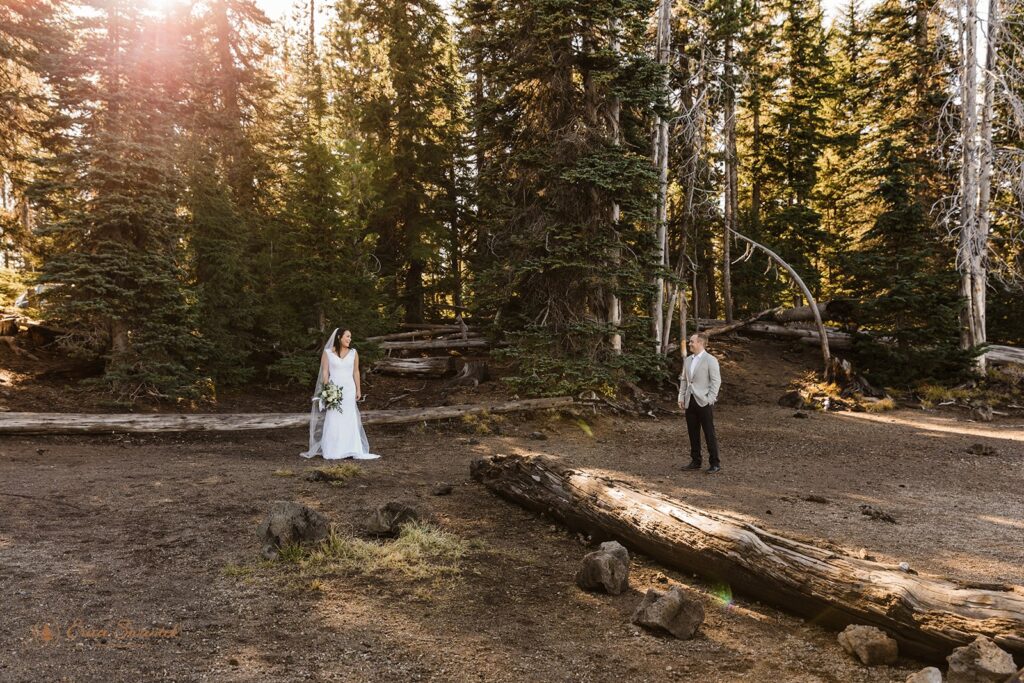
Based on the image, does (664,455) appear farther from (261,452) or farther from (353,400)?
(261,452)

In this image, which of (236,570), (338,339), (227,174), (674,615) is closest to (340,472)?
(338,339)

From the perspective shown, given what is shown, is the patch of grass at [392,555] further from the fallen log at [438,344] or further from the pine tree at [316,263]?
the fallen log at [438,344]

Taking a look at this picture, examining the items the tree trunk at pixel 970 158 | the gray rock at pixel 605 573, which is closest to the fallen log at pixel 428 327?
the tree trunk at pixel 970 158

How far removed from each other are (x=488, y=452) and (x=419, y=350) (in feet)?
34.3

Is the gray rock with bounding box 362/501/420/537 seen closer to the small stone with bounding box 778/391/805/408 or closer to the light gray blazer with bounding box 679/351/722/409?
the light gray blazer with bounding box 679/351/722/409

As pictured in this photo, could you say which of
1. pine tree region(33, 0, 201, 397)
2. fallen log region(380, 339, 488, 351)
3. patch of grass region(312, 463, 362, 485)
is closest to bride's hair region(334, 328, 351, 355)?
patch of grass region(312, 463, 362, 485)

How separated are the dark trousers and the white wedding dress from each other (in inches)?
217

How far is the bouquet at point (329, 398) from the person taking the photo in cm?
1041

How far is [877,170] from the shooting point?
1836cm

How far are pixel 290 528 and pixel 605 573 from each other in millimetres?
2938

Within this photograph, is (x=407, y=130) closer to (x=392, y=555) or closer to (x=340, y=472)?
(x=340, y=472)

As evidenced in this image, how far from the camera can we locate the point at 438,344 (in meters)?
20.7

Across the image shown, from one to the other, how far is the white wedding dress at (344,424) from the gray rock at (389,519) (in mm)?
4337

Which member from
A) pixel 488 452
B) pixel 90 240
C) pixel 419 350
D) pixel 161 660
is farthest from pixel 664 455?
pixel 90 240
